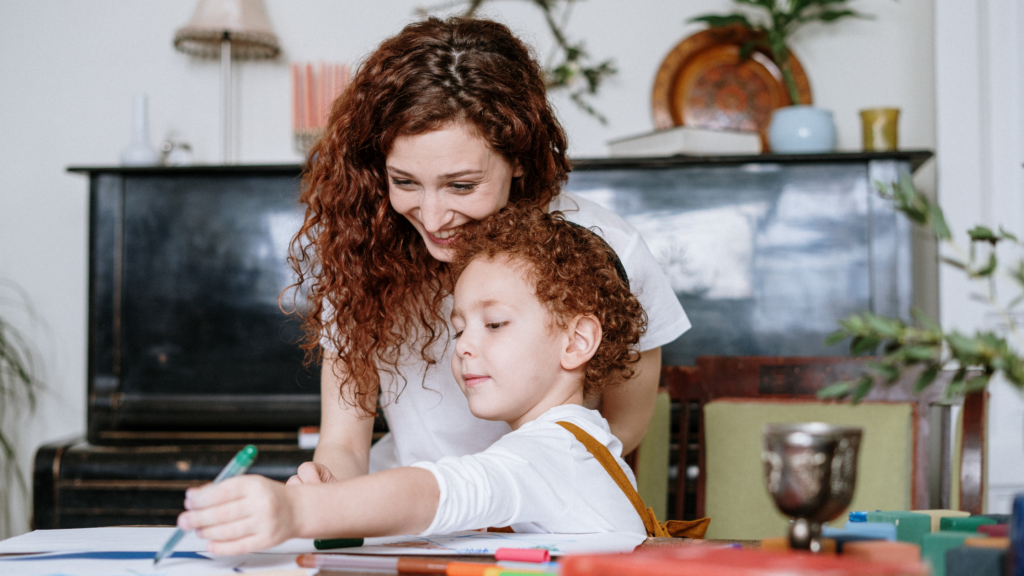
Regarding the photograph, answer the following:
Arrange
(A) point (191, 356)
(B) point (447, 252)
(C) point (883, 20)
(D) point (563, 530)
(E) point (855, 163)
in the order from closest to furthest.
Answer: (D) point (563, 530)
(B) point (447, 252)
(E) point (855, 163)
(A) point (191, 356)
(C) point (883, 20)

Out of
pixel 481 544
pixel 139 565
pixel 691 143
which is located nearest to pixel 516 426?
pixel 481 544

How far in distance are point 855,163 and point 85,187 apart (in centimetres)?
239

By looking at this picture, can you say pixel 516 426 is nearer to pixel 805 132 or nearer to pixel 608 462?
pixel 608 462

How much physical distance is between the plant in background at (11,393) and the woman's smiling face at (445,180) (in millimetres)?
A: 1988

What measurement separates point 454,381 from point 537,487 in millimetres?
545

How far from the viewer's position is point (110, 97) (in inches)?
102

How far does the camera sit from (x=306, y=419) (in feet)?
7.07

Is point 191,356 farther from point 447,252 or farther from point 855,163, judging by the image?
point 855,163

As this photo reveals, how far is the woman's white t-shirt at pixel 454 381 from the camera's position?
4.25 ft

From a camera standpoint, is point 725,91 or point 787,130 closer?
point 787,130

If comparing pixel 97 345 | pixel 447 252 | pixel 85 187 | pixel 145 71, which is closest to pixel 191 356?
pixel 97 345

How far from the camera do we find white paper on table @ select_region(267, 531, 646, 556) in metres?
0.74

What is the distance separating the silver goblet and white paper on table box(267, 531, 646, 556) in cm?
27

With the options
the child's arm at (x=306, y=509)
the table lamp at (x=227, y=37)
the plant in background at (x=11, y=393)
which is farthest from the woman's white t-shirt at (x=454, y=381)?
the plant in background at (x=11, y=393)
